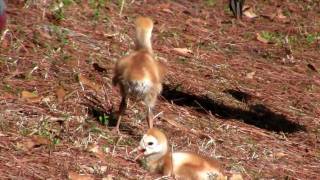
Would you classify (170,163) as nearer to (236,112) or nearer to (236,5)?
(236,112)

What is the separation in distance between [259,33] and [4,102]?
4489 millimetres

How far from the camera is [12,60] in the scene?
23.1 ft

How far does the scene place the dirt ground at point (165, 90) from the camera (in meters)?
5.66

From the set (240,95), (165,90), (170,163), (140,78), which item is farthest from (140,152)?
(240,95)

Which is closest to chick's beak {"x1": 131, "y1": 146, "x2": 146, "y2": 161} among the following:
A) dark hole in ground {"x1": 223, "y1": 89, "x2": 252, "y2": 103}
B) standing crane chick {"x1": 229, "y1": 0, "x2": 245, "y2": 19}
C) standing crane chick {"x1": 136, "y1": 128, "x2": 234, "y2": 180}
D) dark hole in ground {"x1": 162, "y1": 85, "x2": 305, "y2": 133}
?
standing crane chick {"x1": 136, "y1": 128, "x2": 234, "y2": 180}

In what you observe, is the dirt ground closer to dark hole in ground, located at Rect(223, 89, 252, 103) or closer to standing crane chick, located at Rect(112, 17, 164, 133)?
dark hole in ground, located at Rect(223, 89, 252, 103)

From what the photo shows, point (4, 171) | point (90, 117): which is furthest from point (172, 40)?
point (4, 171)

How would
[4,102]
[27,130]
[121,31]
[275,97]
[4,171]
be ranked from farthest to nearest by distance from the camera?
[121,31]
[275,97]
[4,102]
[27,130]
[4,171]

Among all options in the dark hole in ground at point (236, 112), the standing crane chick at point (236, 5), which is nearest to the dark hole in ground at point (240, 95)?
the dark hole in ground at point (236, 112)

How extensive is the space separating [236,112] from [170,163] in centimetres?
207

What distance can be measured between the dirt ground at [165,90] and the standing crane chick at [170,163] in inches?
3.2

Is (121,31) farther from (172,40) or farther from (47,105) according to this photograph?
(47,105)

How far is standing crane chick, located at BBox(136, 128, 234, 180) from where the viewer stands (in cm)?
543

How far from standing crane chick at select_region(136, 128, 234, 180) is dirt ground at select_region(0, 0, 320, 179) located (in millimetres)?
81
